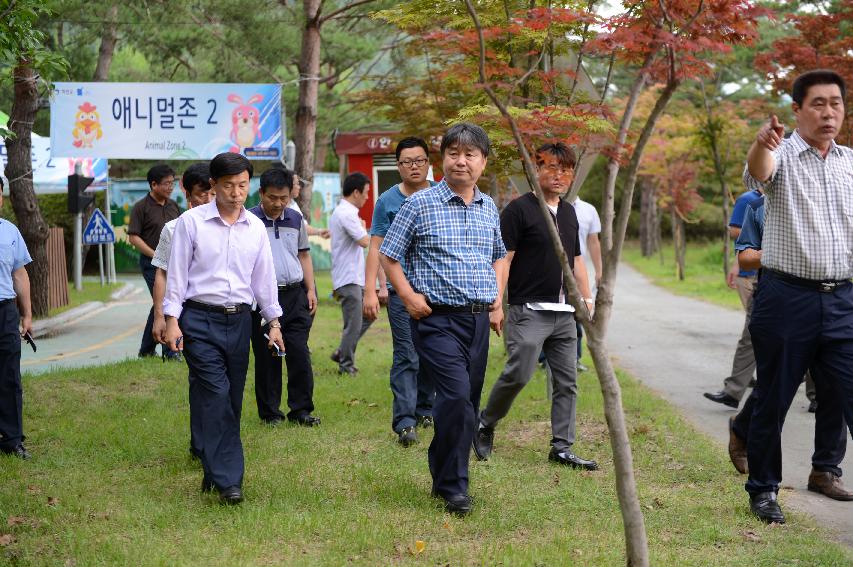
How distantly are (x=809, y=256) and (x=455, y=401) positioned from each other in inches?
75.3

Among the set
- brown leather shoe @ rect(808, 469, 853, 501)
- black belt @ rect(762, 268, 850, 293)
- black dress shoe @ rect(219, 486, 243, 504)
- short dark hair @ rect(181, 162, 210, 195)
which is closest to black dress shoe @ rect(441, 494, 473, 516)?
black dress shoe @ rect(219, 486, 243, 504)

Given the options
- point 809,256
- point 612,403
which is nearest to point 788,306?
point 809,256

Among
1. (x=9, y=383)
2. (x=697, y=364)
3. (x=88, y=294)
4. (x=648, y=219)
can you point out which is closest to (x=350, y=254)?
(x=9, y=383)

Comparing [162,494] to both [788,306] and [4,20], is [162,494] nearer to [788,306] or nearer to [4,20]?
[4,20]

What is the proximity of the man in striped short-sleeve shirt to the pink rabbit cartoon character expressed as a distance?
15000 millimetres

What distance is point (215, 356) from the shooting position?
618 cm

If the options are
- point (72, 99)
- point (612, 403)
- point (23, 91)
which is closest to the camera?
point (612, 403)

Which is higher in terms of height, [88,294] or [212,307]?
[212,307]

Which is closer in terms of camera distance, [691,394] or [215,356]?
[215,356]

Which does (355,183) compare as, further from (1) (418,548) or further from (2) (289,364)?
(1) (418,548)

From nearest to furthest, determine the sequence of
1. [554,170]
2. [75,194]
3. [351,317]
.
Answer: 1. [554,170]
2. [351,317]
3. [75,194]

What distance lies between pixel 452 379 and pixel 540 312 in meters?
1.26

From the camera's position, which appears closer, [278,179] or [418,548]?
[418,548]

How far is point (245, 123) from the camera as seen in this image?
64.8ft
